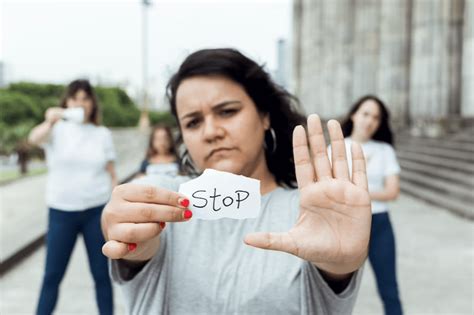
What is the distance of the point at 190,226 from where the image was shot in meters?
1.69

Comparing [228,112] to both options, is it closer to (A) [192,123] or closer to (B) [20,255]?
(A) [192,123]

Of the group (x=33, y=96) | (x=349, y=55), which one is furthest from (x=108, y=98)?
(x=349, y=55)

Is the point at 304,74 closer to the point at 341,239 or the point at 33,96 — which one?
the point at 33,96

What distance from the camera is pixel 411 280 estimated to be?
539cm

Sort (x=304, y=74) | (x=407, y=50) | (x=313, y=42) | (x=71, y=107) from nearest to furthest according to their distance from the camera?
(x=71, y=107) → (x=407, y=50) → (x=313, y=42) → (x=304, y=74)

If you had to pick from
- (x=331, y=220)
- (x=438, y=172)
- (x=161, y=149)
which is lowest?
(x=438, y=172)

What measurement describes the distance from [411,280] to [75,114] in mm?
3510

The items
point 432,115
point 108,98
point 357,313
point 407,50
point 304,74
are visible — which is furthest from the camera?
point 108,98

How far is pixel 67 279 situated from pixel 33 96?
37.9 meters

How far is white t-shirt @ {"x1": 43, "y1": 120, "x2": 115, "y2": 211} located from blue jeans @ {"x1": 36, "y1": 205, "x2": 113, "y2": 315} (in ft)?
0.23

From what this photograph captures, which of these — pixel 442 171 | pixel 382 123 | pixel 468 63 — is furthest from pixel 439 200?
pixel 382 123

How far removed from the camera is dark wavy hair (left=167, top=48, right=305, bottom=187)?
172 cm

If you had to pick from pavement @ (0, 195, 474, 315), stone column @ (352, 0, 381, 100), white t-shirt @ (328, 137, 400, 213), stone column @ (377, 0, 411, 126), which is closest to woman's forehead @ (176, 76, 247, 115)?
white t-shirt @ (328, 137, 400, 213)

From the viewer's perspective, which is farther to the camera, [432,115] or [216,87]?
[432,115]
